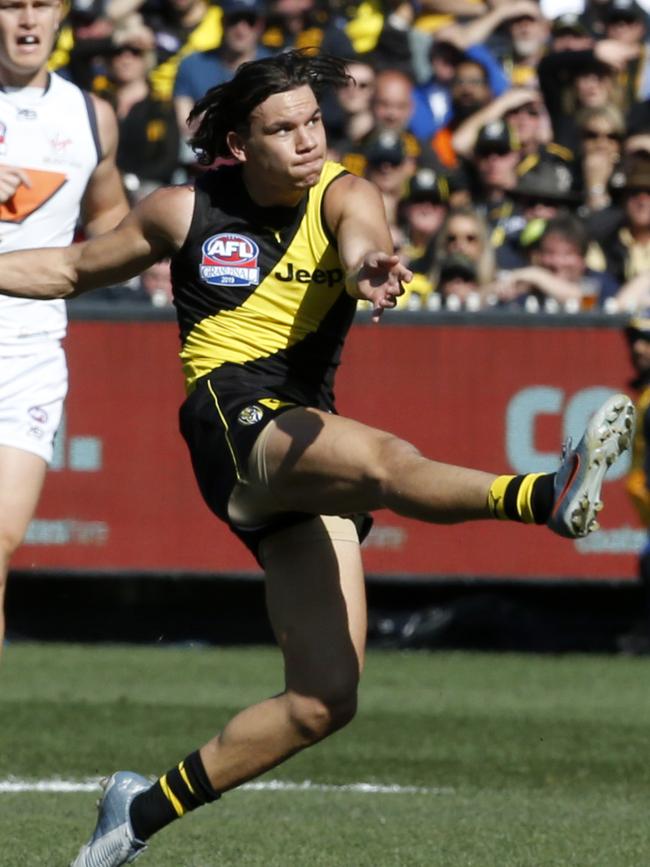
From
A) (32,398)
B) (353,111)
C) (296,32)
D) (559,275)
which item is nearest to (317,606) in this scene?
(32,398)

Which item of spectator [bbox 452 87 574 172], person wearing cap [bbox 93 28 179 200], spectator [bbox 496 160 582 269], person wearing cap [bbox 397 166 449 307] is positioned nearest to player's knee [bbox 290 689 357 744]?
spectator [bbox 496 160 582 269]

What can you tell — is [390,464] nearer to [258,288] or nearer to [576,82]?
[258,288]

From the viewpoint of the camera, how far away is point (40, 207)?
23.4 feet

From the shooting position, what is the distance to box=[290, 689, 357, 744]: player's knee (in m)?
5.41

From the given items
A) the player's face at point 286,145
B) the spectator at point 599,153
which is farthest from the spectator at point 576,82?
the player's face at point 286,145

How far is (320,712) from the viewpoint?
5406 millimetres

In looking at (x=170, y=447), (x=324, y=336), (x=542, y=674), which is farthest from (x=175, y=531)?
(x=324, y=336)

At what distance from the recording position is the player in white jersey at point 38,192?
22.8 feet

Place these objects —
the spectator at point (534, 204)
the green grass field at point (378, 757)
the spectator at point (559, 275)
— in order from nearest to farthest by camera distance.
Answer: the green grass field at point (378, 757)
the spectator at point (559, 275)
the spectator at point (534, 204)

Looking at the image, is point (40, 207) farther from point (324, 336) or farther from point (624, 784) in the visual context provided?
point (624, 784)

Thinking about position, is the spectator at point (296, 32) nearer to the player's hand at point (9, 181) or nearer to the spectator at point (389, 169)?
the spectator at point (389, 169)

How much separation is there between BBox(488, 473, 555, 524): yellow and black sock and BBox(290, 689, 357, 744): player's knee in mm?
905

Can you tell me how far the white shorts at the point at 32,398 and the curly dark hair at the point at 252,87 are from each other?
1.48 meters

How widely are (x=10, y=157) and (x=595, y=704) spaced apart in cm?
422
